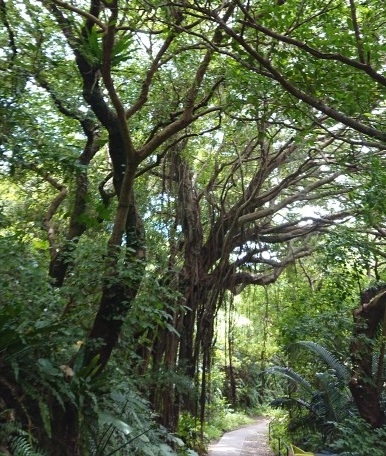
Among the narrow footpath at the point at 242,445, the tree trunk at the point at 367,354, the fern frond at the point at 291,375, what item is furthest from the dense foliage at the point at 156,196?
the narrow footpath at the point at 242,445

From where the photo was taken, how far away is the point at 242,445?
10922 mm

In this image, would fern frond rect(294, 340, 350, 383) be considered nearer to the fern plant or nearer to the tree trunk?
the fern plant

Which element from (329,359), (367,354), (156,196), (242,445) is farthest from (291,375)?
(156,196)

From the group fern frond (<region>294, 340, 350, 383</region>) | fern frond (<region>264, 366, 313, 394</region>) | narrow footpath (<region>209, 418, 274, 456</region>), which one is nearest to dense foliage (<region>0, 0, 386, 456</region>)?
fern frond (<region>294, 340, 350, 383</region>)

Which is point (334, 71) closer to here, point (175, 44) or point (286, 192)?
point (175, 44)

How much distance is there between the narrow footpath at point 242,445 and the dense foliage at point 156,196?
216cm

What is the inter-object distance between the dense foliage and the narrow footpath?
2161 millimetres

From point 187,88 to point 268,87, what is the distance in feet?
5.98

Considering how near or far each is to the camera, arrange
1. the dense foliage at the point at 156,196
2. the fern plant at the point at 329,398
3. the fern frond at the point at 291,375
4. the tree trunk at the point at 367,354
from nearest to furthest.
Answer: the dense foliage at the point at 156,196, the tree trunk at the point at 367,354, the fern plant at the point at 329,398, the fern frond at the point at 291,375

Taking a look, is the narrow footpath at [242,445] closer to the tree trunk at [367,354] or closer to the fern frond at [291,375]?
the fern frond at [291,375]

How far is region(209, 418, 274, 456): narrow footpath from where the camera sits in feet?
32.0

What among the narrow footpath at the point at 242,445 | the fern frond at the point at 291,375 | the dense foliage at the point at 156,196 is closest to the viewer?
the dense foliage at the point at 156,196

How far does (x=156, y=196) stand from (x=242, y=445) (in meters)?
6.39

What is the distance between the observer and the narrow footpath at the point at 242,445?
976 cm
